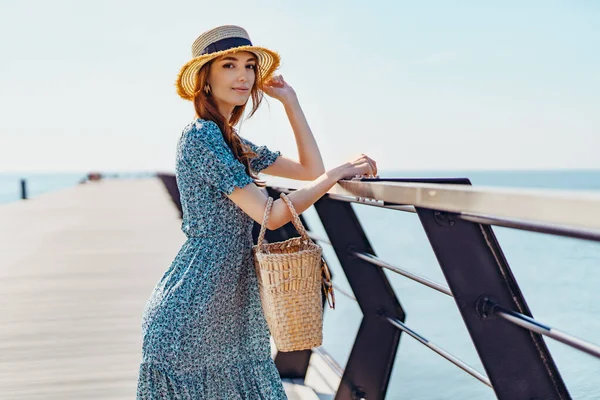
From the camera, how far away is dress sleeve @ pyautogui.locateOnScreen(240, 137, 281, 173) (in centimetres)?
234

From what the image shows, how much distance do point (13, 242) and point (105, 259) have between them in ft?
7.94

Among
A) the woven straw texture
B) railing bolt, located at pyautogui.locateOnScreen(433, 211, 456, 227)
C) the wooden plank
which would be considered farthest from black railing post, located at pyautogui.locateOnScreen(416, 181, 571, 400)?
the wooden plank

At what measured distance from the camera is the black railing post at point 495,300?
133 centimetres

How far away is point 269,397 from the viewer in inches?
78.2

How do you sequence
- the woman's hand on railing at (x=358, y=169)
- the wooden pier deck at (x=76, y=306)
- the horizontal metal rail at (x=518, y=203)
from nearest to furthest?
the horizontal metal rail at (x=518, y=203) → the woman's hand on railing at (x=358, y=169) → the wooden pier deck at (x=76, y=306)

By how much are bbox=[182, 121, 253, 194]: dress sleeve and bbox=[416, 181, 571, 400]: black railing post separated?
591mm

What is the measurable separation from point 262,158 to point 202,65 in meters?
0.43

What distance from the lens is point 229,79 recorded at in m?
2.07

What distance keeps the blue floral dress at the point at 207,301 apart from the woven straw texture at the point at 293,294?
7.9 inches

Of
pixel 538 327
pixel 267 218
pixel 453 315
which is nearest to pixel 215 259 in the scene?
pixel 267 218

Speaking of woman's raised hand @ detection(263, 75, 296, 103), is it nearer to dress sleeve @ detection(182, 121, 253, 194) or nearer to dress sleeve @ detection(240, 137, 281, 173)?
dress sleeve @ detection(240, 137, 281, 173)

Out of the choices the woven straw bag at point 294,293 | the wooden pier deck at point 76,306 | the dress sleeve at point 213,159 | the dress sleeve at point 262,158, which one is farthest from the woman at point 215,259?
the wooden pier deck at point 76,306

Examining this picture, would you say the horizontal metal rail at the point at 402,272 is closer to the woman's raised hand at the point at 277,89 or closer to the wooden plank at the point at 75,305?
the woman's raised hand at the point at 277,89

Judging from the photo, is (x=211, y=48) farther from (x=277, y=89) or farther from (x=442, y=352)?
(x=442, y=352)
